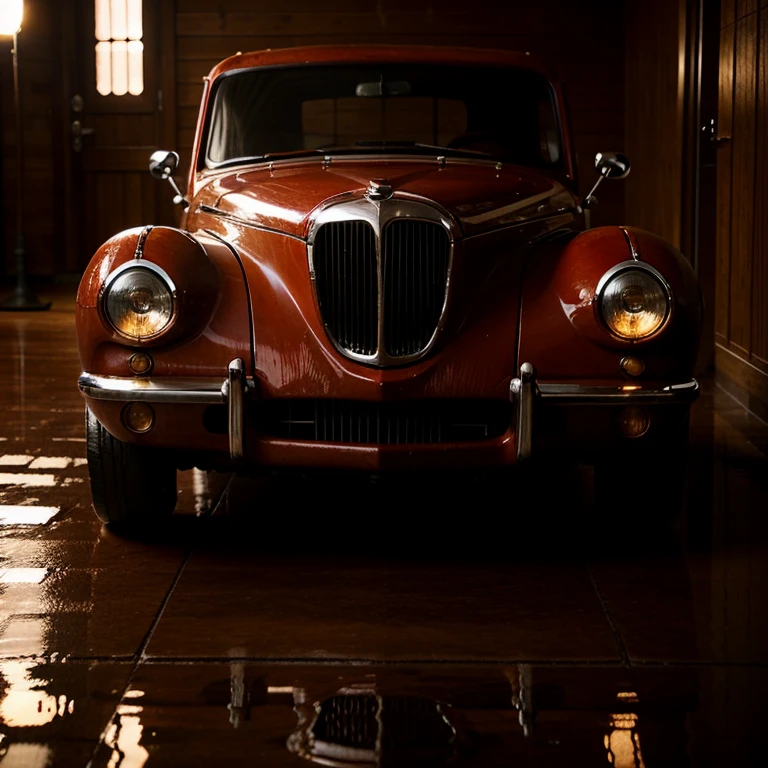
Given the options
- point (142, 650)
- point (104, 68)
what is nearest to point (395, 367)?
point (142, 650)

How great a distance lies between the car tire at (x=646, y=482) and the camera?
3.26 metres

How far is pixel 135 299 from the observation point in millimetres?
3129

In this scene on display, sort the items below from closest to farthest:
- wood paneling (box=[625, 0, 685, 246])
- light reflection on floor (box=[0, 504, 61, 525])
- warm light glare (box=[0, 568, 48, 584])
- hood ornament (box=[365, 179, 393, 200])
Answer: warm light glare (box=[0, 568, 48, 584]) < hood ornament (box=[365, 179, 393, 200]) < light reflection on floor (box=[0, 504, 61, 525]) < wood paneling (box=[625, 0, 685, 246])

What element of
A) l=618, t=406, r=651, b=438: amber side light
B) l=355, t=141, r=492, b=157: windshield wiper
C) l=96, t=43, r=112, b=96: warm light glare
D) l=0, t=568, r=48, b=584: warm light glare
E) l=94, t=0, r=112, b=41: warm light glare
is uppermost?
l=94, t=0, r=112, b=41: warm light glare

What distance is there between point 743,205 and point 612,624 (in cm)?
352

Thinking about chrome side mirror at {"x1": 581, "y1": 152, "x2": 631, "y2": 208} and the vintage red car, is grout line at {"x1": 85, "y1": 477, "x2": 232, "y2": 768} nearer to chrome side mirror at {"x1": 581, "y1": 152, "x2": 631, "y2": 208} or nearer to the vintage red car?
the vintage red car

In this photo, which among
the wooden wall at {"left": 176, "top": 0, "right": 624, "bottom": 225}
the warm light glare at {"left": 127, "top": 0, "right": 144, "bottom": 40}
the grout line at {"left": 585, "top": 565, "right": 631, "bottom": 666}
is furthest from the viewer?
the warm light glare at {"left": 127, "top": 0, "right": 144, "bottom": 40}

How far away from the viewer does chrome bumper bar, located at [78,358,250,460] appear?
119 inches

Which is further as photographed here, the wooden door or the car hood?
the wooden door

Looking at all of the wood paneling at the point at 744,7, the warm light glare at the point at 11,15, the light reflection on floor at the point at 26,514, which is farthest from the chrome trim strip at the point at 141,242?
the warm light glare at the point at 11,15

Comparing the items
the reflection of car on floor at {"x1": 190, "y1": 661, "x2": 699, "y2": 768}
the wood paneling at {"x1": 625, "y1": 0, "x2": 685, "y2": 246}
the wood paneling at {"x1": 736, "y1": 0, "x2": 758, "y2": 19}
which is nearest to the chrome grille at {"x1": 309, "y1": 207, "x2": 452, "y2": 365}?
the reflection of car on floor at {"x1": 190, "y1": 661, "x2": 699, "y2": 768}

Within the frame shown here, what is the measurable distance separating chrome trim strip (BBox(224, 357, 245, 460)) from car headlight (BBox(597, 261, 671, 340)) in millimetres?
857

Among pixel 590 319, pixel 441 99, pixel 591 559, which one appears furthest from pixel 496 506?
pixel 441 99

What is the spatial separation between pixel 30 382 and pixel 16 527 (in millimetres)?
2648
